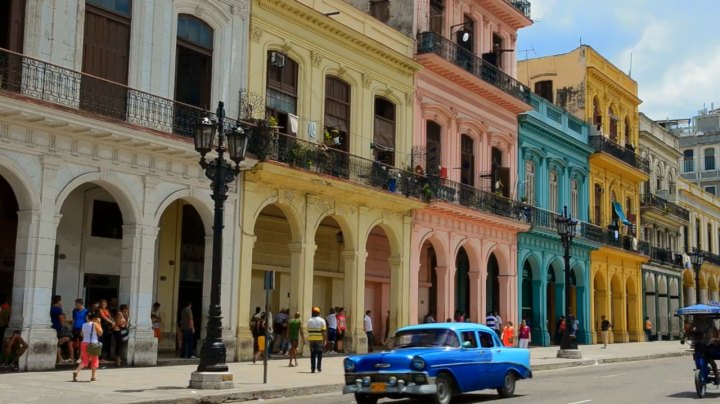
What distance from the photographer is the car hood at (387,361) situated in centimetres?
1330

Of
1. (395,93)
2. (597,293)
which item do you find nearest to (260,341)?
(395,93)

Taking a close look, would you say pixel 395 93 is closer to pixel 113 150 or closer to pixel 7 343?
pixel 113 150

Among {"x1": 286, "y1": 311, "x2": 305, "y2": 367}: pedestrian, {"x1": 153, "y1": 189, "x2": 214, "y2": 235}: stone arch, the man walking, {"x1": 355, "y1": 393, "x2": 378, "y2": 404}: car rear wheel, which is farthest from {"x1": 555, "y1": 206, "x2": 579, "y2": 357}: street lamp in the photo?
{"x1": 355, "y1": 393, "x2": 378, "y2": 404}: car rear wheel

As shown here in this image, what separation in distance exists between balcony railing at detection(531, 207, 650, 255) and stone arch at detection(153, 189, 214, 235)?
1705 cm

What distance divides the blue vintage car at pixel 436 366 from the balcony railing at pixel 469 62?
1581cm

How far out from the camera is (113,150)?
18.8 metres

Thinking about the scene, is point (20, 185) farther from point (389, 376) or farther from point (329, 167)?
point (329, 167)

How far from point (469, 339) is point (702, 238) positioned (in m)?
48.0

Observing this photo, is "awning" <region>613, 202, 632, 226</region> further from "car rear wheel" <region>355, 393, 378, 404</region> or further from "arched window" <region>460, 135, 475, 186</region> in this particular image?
"car rear wheel" <region>355, 393, 378, 404</region>

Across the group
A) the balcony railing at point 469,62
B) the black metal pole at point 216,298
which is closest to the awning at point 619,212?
the balcony railing at point 469,62

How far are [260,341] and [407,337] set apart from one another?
304 inches

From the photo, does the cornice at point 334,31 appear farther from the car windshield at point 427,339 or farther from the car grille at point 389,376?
the car grille at point 389,376

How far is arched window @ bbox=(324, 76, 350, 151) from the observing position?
84.7ft

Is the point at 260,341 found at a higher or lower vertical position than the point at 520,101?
lower
